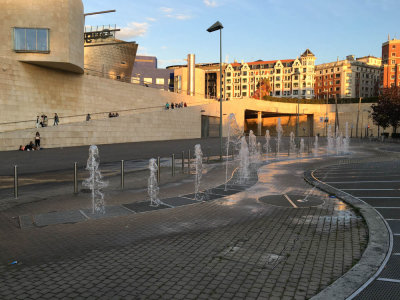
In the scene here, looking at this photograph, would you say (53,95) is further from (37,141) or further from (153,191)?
(153,191)

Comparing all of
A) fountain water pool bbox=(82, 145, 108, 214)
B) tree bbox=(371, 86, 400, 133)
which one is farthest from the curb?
tree bbox=(371, 86, 400, 133)

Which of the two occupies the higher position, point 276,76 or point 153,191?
point 276,76

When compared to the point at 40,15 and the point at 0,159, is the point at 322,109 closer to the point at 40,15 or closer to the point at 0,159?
the point at 40,15

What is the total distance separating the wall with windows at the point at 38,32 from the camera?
1102 inches

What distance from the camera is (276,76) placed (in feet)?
400

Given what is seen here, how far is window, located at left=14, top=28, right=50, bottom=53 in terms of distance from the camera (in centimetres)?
2814

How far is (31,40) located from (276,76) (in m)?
105

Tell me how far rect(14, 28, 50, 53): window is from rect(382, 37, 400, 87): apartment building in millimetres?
109232

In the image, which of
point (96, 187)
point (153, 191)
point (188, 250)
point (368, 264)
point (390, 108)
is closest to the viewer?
point (368, 264)

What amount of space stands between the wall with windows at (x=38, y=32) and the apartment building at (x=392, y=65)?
353 feet

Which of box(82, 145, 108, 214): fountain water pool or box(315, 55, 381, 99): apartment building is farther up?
box(315, 55, 381, 99): apartment building

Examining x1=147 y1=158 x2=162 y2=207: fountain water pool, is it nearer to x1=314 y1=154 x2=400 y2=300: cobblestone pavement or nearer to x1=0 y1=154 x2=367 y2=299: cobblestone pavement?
x1=0 y1=154 x2=367 y2=299: cobblestone pavement

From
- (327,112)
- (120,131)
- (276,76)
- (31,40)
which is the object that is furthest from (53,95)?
(276,76)

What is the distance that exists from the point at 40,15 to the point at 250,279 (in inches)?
1236
